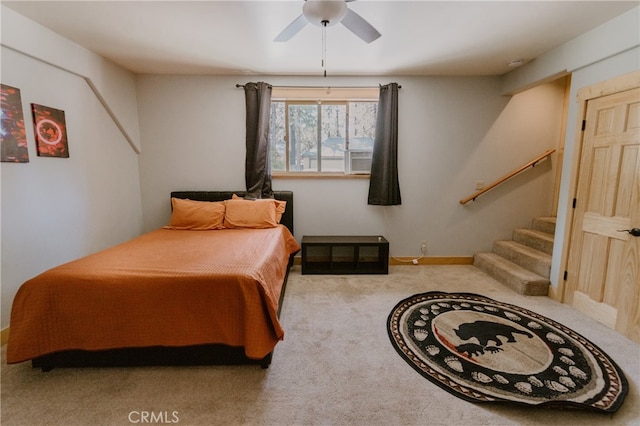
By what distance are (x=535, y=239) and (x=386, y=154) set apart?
217 centimetres

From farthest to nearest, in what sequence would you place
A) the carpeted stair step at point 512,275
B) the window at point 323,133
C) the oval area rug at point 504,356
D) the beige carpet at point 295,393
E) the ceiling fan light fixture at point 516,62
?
the window at point 323,133
the ceiling fan light fixture at point 516,62
the carpeted stair step at point 512,275
the oval area rug at point 504,356
the beige carpet at point 295,393

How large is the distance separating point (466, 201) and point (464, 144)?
2.60 ft

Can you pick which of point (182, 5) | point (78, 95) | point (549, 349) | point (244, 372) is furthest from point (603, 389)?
point (78, 95)

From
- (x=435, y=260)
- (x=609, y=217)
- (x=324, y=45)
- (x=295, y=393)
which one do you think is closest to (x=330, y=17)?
(x=324, y=45)

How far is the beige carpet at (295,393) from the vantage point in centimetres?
145

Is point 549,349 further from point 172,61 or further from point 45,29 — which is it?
point 45,29

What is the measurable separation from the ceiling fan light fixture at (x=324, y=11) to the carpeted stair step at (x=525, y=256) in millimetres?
3239

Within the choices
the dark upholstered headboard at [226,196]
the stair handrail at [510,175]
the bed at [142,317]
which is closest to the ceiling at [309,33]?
the stair handrail at [510,175]

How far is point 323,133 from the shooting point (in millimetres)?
3779

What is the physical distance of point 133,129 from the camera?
11.6 feet

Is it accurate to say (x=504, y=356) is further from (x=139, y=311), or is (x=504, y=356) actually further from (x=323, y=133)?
(x=323, y=133)

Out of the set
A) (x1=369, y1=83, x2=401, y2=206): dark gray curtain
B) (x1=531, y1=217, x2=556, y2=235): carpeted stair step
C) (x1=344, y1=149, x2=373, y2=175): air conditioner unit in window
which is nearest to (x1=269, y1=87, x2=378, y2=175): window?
(x1=344, y1=149, x2=373, y2=175): air conditioner unit in window

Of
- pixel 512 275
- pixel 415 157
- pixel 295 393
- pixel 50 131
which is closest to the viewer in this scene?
pixel 295 393

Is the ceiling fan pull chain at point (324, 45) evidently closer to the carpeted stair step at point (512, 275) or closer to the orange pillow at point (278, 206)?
the orange pillow at point (278, 206)
